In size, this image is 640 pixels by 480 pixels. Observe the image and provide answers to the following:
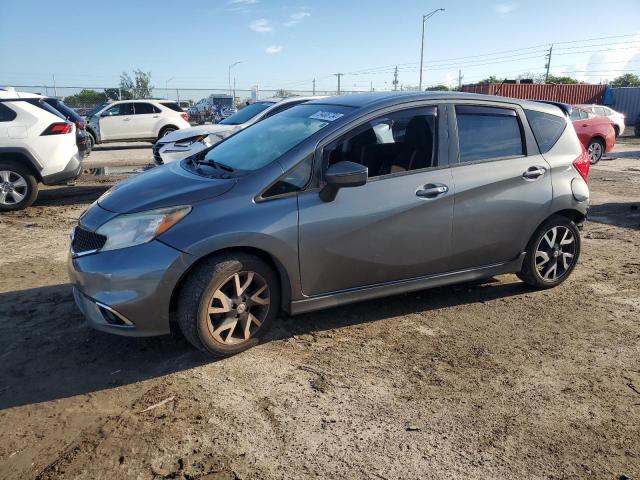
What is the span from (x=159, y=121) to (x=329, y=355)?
1699 cm

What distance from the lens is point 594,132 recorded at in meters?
14.7

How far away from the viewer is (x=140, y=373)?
3396 millimetres

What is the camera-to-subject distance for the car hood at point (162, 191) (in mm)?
3441

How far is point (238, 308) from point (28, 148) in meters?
6.16

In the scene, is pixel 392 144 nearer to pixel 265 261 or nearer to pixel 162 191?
pixel 265 261

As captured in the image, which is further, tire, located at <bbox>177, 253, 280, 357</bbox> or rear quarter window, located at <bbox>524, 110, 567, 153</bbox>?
rear quarter window, located at <bbox>524, 110, 567, 153</bbox>

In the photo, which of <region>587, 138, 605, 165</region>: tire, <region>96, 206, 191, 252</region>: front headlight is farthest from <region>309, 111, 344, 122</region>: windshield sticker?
<region>587, 138, 605, 165</region>: tire

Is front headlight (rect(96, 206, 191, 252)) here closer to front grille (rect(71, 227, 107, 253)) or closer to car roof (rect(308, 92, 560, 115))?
front grille (rect(71, 227, 107, 253))

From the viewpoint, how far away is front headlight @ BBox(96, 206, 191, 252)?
3320mm

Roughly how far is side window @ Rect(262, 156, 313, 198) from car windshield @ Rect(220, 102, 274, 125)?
679 cm

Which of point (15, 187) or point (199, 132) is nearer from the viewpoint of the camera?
point (15, 187)

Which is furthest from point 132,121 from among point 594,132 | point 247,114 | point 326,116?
point 326,116

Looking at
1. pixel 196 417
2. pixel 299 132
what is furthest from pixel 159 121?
pixel 196 417

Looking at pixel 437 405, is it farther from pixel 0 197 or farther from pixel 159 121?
pixel 159 121
